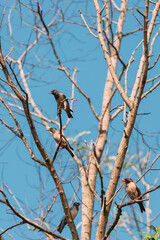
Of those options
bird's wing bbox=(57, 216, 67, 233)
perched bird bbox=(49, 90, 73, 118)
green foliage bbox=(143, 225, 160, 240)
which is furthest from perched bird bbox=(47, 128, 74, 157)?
green foliage bbox=(143, 225, 160, 240)

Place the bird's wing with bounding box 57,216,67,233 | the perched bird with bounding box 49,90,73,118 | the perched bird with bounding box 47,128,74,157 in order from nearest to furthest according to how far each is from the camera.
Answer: the bird's wing with bounding box 57,216,67,233
the perched bird with bounding box 47,128,74,157
the perched bird with bounding box 49,90,73,118

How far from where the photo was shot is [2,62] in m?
3.21

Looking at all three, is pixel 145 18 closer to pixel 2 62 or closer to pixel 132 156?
pixel 2 62

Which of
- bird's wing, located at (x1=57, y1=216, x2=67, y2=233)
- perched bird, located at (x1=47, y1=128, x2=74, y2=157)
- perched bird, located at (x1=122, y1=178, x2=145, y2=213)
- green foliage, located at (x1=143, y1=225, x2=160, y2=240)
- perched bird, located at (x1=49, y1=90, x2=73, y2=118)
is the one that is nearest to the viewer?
green foliage, located at (x1=143, y1=225, x2=160, y2=240)

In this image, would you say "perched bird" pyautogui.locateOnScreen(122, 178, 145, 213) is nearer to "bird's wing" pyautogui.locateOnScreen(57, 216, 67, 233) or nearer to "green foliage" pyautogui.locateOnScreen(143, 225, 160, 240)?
"green foliage" pyautogui.locateOnScreen(143, 225, 160, 240)

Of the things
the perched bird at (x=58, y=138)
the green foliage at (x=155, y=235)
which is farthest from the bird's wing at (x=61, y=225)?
the green foliage at (x=155, y=235)

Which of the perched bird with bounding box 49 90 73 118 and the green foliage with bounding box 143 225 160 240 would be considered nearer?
the green foliage with bounding box 143 225 160 240

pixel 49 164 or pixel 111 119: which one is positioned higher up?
pixel 111 119

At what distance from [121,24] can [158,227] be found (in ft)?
12.6

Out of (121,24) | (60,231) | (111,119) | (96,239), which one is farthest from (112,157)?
(96,239)

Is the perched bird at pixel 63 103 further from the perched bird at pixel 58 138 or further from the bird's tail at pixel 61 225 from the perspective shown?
the bird's tail at pixel 61 225

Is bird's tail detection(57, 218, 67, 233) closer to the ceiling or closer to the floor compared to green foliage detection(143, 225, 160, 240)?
closer to the floor

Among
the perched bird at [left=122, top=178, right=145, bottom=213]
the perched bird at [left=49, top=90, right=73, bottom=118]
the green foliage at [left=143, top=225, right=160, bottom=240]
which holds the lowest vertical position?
the green foliage at [left=143, top=225, right=160, bottom=240]

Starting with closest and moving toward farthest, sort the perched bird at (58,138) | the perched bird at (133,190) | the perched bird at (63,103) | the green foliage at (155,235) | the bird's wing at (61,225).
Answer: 1. the green foliage at (155,235)
2. the perched bird at (133,190)
3. the bird's wing at (61,225)
4. the perched bird at (58,138)
5. the perched bird at (63,103)
